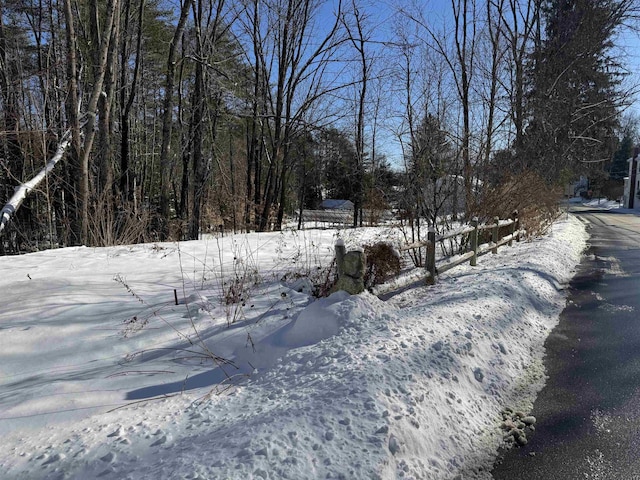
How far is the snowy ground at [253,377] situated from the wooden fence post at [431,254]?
0.61 metres

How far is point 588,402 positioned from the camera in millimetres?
3125

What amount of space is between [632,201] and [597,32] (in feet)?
125

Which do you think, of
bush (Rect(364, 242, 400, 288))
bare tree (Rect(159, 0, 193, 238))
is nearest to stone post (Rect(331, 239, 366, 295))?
bush (Rect(364, 242, 400, 288))

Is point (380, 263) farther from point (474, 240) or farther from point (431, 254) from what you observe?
point (474, 240)

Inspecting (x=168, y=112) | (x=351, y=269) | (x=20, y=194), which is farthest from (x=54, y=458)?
(x=168, y=112)

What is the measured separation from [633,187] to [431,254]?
5339 centimetres

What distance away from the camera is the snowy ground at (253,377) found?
7.36 feet

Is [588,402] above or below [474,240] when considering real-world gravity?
below

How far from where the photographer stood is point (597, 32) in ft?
56.1

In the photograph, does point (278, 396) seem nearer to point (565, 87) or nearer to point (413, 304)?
point (413, 304)

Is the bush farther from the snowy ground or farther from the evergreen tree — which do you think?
the evergreen tree

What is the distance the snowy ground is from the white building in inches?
2019

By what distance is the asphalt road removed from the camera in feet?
7.92

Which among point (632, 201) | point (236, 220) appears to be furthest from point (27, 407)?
point (632, 201)
